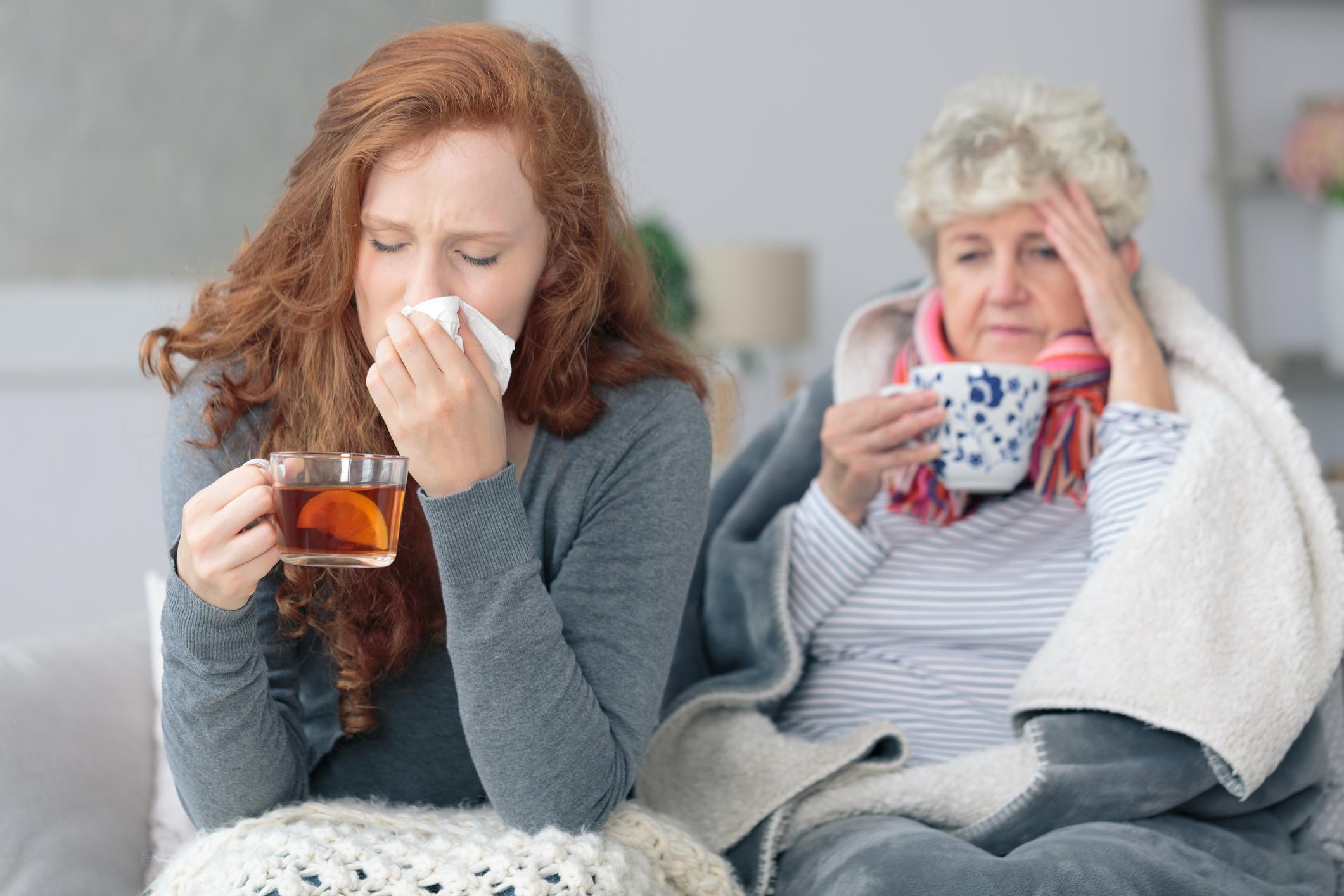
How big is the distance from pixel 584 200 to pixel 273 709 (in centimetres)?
52

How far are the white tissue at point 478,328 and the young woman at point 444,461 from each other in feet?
0.05

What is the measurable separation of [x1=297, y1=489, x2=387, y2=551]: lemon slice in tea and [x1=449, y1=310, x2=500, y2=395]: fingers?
15 cm

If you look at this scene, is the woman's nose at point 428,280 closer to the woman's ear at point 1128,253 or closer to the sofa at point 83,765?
the sofa at point 83,765

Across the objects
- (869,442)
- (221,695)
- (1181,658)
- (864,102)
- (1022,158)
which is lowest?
(1181,658)

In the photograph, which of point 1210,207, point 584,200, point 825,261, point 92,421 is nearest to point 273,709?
point 584,200

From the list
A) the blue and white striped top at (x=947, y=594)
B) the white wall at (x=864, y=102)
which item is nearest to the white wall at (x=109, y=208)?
the white wall at (x=864, y=102)

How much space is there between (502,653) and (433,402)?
202mm

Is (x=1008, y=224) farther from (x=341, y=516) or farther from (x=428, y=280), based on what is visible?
(x=341, y=516)

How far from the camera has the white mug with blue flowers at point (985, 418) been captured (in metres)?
1.21

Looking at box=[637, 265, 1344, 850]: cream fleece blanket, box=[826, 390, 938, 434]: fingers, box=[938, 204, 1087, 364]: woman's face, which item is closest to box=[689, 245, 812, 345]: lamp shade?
box=[938, 204, 1087, 364]: woman's face

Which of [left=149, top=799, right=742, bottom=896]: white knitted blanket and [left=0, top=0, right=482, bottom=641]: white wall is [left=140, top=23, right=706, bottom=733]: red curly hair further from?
[left=0, top=0, right=482, bottom=641]: white wall

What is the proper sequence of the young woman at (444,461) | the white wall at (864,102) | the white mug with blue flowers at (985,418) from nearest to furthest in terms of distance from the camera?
1. the young woman at (444,461)
2. the white mug with blue flowers at (985,418)
3. the white wall at (864,102)

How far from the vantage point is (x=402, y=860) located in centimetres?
81

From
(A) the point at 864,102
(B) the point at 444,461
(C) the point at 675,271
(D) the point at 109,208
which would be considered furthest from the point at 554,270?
(A) the point at 864,102
